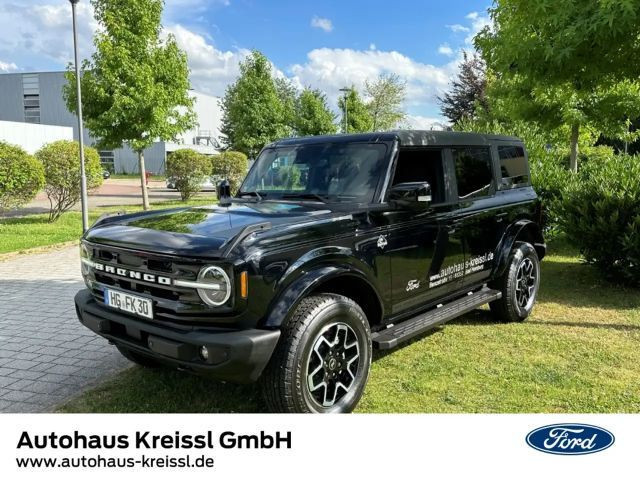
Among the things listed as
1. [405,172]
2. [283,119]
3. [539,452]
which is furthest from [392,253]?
[283,119]

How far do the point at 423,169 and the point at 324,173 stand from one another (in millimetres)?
905

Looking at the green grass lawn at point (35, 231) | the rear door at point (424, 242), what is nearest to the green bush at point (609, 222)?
the rear door at point (424, 242)

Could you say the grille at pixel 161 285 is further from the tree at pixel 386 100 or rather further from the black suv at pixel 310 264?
the tree at pixel 386 100

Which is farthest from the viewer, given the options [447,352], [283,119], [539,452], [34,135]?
[34,135]

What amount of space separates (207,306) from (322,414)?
98cm

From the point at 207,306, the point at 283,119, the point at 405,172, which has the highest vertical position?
the point at 283,119

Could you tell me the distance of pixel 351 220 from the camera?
150 inches

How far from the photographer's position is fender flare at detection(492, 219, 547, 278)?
18.1ft

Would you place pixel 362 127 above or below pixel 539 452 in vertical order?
above

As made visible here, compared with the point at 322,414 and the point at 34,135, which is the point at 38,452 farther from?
the point at 34,135

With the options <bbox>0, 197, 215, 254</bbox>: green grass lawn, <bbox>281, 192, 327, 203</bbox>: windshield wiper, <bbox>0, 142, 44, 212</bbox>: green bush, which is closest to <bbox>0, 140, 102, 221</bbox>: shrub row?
<bbox>0, 142, 44, 212</bbox>: green bush

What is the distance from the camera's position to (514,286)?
576 cm

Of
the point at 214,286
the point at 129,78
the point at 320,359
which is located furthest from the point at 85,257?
the point at 129,78

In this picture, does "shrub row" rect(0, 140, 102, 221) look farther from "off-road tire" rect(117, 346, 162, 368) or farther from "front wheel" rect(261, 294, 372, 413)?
"front wheel" rect(261, 294, 372, 413)
